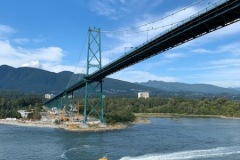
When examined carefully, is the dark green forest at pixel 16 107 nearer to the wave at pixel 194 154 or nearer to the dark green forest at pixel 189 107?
the dark green forest at pixel 189 107

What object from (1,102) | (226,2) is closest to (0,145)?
(226,2)

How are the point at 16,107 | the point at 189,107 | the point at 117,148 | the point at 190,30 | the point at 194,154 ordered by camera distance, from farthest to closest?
the point at 16,107 < the point at 189,107 < the point at 117,148 < the point at 194,154 < the point at 190,30

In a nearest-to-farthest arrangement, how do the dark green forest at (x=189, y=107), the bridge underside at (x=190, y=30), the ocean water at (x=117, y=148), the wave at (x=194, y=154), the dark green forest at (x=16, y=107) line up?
1. the bridge underside at (x=190, y=30)
2. the wave at (x=194, y=154)
3. the ocean water at (x=117, y=148)
4. the dark green forest at (x=16, y=107)
5. the dark green forest at (x=189, y=107)

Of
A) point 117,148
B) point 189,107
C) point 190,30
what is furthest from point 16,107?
point 190,30

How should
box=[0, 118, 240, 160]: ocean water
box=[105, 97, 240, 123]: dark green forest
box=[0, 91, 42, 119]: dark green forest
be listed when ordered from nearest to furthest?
box=[0, 118, 240, 160]: ocean water → box=[0, 91, 42, 119]: dark green forest → box=[105, 97, 240, 123]: dark green forest

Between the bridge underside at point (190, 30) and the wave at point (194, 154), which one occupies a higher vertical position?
the bridge underside at point (190, 30)

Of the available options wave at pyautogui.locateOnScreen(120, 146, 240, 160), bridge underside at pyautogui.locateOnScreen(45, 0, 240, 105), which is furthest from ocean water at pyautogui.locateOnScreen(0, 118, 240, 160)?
bridge underside at pyautogui.locateOnScreen(45, 0, 240, 105)

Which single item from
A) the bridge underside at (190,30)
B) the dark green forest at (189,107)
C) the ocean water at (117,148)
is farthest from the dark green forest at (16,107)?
the bridge underside at (190,30)

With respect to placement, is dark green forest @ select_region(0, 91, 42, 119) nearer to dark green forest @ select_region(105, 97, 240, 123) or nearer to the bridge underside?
dark green forest @ select_region(105, 97, 240, 123)

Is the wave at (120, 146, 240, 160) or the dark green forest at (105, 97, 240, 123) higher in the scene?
the dark green forest at (105, 97, 240, 123)

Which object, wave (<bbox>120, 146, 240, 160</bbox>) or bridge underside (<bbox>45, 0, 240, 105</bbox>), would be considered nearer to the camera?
bridge underside (<bbox>45, 0, 240, 105</bbox>)

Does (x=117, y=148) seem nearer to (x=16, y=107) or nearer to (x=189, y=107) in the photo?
(x=189, y=107)

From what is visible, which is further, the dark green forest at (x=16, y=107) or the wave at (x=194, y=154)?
the dark green forest at (x=16, y=107)

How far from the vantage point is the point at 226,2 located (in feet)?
47.4
